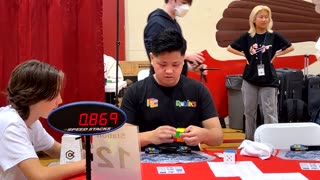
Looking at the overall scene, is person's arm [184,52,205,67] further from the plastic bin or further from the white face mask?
the plastic bin

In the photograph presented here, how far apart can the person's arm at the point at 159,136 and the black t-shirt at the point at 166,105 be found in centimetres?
20

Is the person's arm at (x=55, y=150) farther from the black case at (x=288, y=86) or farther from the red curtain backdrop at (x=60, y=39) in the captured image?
the black case at (x=288, y=86)

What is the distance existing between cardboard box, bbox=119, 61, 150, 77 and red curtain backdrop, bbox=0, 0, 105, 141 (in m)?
1.23

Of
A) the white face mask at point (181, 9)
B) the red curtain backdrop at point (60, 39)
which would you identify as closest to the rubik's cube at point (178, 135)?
the white face mask at point (181, 9)

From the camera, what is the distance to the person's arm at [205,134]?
1.92 metres

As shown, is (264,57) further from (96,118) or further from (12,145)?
(96,118)

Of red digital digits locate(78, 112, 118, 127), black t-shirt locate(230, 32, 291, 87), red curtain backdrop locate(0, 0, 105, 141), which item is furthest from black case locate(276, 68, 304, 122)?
red digital digits locate(78, 112, 118, 127)

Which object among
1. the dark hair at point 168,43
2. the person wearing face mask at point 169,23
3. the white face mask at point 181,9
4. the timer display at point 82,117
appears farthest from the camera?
the white face mask at point 181,9

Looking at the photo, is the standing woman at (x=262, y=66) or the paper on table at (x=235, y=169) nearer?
the paper on table at (x=235, y=169)

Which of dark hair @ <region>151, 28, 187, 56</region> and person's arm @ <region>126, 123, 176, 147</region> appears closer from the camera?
person's arm @ <region>126, 123, 176, 147</region>

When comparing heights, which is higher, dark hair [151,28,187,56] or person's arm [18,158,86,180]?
dark hair [151,28,187,56]

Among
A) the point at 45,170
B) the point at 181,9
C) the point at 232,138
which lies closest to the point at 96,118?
the point at 45,170

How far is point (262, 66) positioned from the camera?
4.82 metres

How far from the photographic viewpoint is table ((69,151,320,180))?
1548mm
